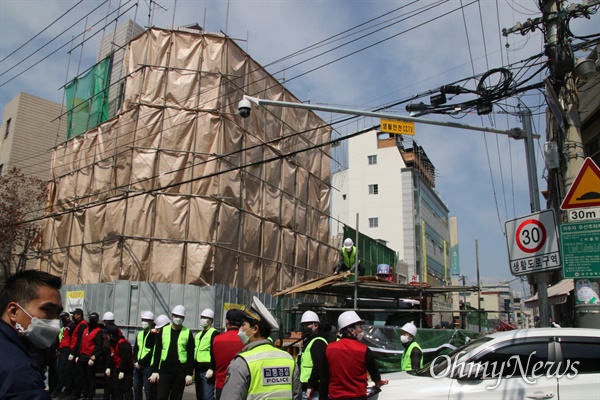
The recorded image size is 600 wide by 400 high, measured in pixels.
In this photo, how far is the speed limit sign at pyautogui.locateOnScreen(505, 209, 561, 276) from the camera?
6.21 m

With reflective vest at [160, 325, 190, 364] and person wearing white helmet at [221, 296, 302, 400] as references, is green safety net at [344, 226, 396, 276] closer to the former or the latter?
reflective vest at [160, 325, 190, 364]

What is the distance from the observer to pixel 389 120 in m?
10.9

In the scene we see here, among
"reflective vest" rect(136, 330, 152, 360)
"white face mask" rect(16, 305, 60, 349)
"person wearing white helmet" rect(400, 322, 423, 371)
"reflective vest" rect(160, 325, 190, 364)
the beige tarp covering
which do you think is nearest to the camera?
"white face mask" rect(16, 305, 60, 349)

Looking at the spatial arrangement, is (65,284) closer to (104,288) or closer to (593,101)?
(104,288)

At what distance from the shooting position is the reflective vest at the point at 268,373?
3.78 m

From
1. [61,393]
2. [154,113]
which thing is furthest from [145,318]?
[154,113]

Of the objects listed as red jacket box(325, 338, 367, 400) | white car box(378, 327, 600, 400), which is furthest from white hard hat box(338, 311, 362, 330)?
white car box(378, 327, 600, 400)

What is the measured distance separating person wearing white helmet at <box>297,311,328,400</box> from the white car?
125 centimetres

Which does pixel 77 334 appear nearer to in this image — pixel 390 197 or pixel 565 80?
pixel 565 80

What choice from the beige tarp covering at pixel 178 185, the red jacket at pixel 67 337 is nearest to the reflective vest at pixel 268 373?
the red jacket at pixel 67 337

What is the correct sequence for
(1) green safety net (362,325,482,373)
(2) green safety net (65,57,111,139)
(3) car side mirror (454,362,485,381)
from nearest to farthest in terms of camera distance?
1. (3) car side mirror (454,362,485,381)
2. (1) green safety net (362,325,482,373)
3. (2) green safety net (65,57,111,139)

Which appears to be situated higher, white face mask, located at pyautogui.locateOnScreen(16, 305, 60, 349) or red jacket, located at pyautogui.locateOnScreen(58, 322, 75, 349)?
white face mask, located at pyautogui.locateOnScreen(16, 305, 60, 349)

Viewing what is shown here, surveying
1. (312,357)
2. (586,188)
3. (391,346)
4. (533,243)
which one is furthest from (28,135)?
(586,188)

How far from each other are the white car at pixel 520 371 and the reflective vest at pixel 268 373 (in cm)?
209
